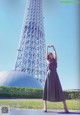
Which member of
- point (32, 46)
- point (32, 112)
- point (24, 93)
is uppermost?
point (32, 46)

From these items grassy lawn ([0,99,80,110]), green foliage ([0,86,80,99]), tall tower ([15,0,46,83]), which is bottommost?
grassy lawn ([0,99,80,110])

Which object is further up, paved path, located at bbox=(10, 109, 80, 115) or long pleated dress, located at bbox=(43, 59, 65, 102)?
long pleated dress, located at bbox=(43, 59, 65, 102)

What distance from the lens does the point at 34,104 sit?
4562 mm

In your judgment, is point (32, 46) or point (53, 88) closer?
point (53, 88)

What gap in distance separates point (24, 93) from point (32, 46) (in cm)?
57

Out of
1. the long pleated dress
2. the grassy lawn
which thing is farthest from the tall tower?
the grassy lawn

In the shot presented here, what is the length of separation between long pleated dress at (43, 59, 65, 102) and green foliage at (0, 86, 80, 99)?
51 mm

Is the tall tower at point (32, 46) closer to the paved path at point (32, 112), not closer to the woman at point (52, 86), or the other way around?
the woman at point (52, 86)

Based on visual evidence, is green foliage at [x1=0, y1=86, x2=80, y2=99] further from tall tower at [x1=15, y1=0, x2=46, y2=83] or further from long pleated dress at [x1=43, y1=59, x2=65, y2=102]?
tall tower at [x1=15, y1=0, x2=46, y2=83]

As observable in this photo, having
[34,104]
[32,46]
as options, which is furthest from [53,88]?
[32,46]

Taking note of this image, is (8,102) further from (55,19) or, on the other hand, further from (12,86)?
(55,19)

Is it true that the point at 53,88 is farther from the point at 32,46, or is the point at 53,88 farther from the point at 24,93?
the point at 32,46

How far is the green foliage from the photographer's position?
14.9 ft

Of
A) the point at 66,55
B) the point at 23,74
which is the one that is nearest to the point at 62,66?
the point at 66,55
